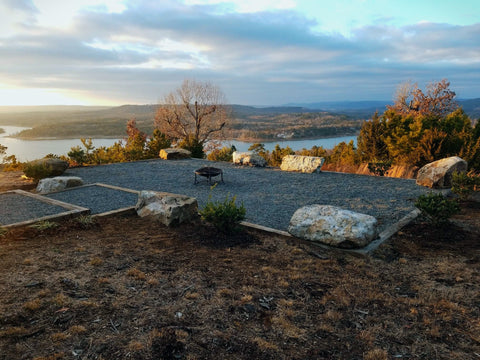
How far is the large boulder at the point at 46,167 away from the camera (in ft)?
33.1

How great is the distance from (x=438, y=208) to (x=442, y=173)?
4.15 meters

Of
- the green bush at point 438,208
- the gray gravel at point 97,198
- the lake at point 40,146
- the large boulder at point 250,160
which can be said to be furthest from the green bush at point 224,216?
the lake at point 40,146

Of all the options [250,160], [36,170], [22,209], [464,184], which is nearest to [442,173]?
[464,184]

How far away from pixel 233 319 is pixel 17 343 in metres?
1.87

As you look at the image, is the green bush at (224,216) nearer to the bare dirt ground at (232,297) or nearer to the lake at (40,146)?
the bare dirt ground at (232,297)

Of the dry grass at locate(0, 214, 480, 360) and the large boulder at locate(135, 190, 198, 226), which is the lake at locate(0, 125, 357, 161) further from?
the dry grass at locate(0, 214, 480, 360)

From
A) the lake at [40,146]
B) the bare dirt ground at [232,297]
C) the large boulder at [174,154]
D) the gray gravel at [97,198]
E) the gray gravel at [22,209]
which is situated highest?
the lake at [40,146]

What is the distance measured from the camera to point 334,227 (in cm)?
497

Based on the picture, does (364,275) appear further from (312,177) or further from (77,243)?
(312,177)

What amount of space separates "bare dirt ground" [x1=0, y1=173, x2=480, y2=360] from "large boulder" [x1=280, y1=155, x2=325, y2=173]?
20.8ft

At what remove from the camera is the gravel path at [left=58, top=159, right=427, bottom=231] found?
701 centimetres

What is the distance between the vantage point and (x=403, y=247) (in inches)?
197

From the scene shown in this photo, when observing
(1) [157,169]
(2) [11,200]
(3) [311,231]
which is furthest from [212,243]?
(1) [157,169]

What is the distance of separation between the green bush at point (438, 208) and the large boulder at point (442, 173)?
12.2ft
